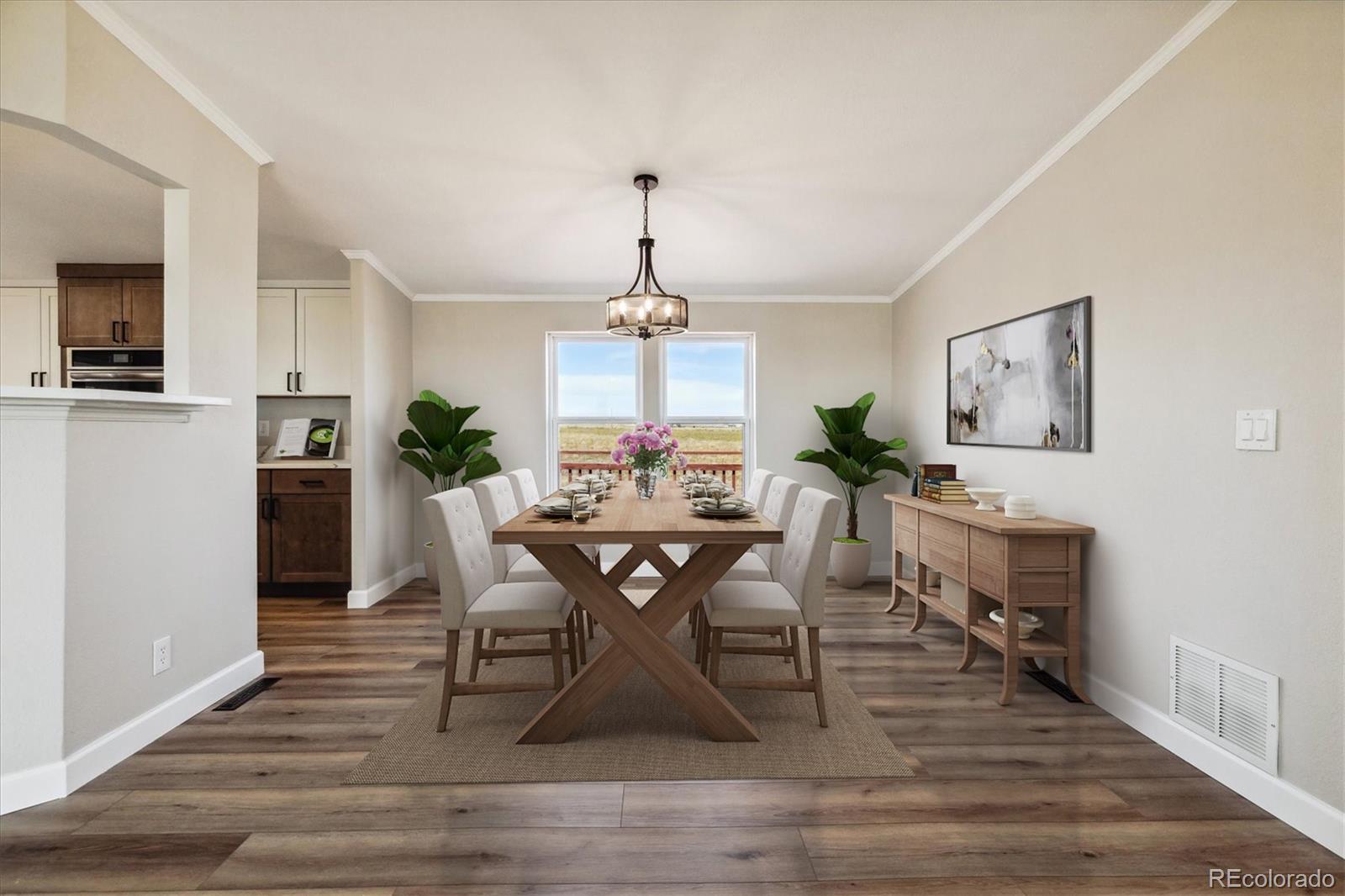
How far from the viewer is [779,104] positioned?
252cm

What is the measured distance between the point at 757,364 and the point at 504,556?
9.67 feet

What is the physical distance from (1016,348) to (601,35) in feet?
8.35

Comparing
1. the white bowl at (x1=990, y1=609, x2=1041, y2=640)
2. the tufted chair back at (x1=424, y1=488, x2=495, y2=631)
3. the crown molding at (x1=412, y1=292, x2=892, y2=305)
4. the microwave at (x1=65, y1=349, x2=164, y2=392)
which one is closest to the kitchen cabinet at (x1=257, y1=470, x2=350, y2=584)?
the microwave at (x1=65, y1=349, x2=164, y2=392)

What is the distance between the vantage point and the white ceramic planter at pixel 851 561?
4801mm

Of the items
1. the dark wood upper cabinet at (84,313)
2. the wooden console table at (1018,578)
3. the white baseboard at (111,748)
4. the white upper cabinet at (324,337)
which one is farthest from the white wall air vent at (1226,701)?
the dark wood upper cabinet at (84,313)

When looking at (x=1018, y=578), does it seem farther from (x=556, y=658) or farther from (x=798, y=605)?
(x=556, y=658)

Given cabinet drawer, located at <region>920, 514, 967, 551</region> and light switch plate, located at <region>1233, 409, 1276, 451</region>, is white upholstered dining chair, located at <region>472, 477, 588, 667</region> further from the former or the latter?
light switch plate, located at <region>1233, 409, 1276, 451</region>

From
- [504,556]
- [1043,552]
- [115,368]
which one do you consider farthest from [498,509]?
[115,368]

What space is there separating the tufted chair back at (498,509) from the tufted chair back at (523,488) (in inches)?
2.2

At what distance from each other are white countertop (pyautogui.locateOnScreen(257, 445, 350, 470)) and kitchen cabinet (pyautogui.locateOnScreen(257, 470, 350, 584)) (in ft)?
0.14

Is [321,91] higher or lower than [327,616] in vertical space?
higher

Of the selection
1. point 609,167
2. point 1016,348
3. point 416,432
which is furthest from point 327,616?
point 1016,348

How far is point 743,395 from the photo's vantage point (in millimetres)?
5465

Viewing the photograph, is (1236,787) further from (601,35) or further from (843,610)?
(601,35)
